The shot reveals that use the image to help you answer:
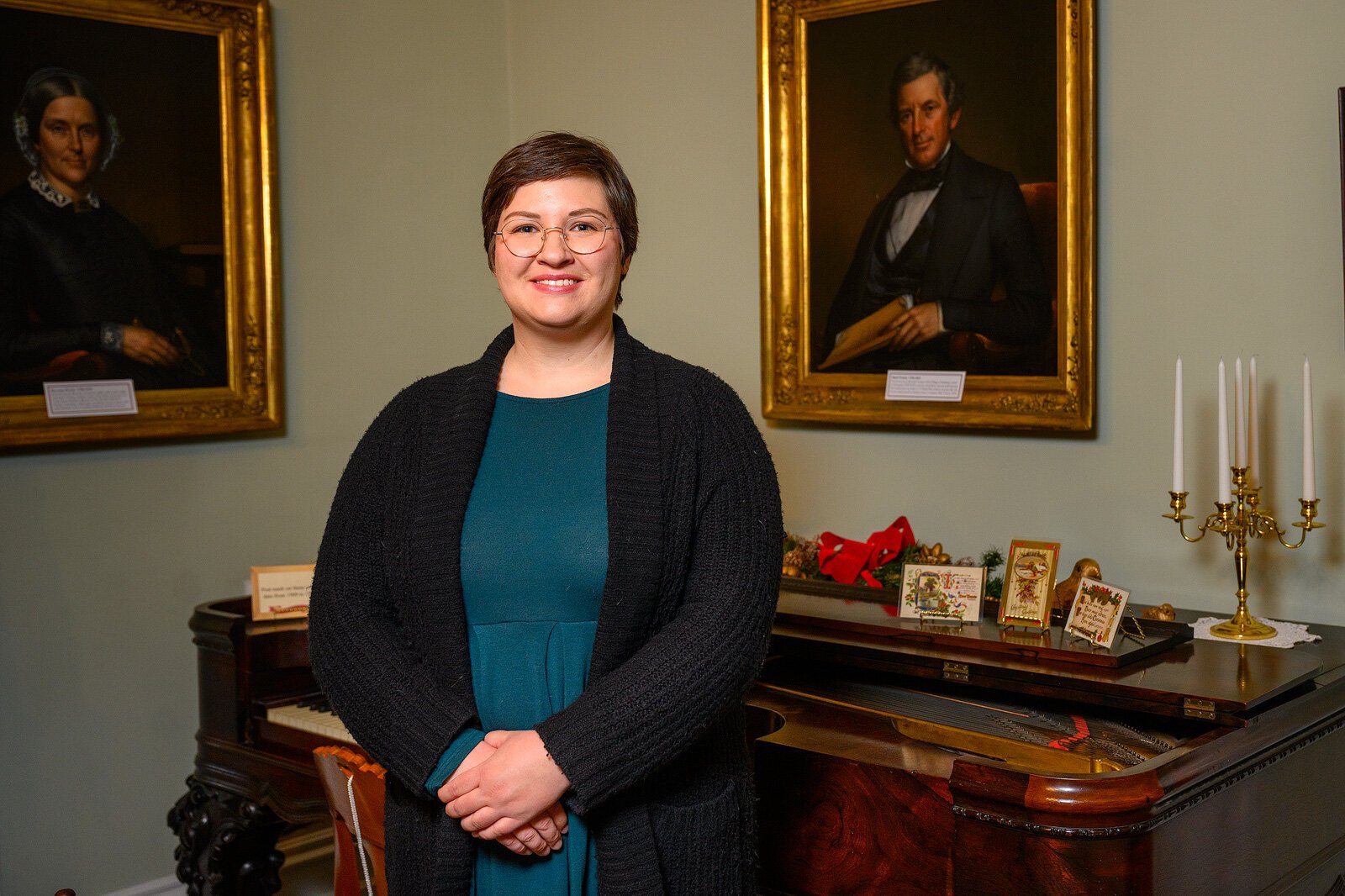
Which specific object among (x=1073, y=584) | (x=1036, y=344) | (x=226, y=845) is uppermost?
(x=1036, y=344)

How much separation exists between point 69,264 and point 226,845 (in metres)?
1.62

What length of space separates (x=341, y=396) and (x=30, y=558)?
3.53ft

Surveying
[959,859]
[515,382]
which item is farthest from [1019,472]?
[515,382]

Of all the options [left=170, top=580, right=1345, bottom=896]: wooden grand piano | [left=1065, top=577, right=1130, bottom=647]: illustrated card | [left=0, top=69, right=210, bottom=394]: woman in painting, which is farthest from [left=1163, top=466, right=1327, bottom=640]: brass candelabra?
[left=0, top=69, right=210, bottom=394]: woman in painting

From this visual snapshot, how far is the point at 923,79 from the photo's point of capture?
11.4 ft

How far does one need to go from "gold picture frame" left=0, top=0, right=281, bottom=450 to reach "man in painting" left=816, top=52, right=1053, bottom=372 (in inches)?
70.8

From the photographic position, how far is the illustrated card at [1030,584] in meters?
2.70

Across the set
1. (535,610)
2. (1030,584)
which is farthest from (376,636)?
(1030,584)

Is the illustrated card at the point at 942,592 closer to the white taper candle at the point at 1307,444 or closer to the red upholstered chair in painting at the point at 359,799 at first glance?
the white taper candle at the point at 1307,444

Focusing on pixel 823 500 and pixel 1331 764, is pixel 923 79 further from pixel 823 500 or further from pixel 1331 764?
pixel 1331 764

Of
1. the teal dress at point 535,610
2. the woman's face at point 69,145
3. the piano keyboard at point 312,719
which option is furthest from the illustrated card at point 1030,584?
the woman's face at point 69,145

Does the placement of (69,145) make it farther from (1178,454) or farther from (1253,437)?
(1253,437)

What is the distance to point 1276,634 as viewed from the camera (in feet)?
9.02

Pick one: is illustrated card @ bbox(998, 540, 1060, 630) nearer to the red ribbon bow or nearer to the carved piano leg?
the red ribbon bow
